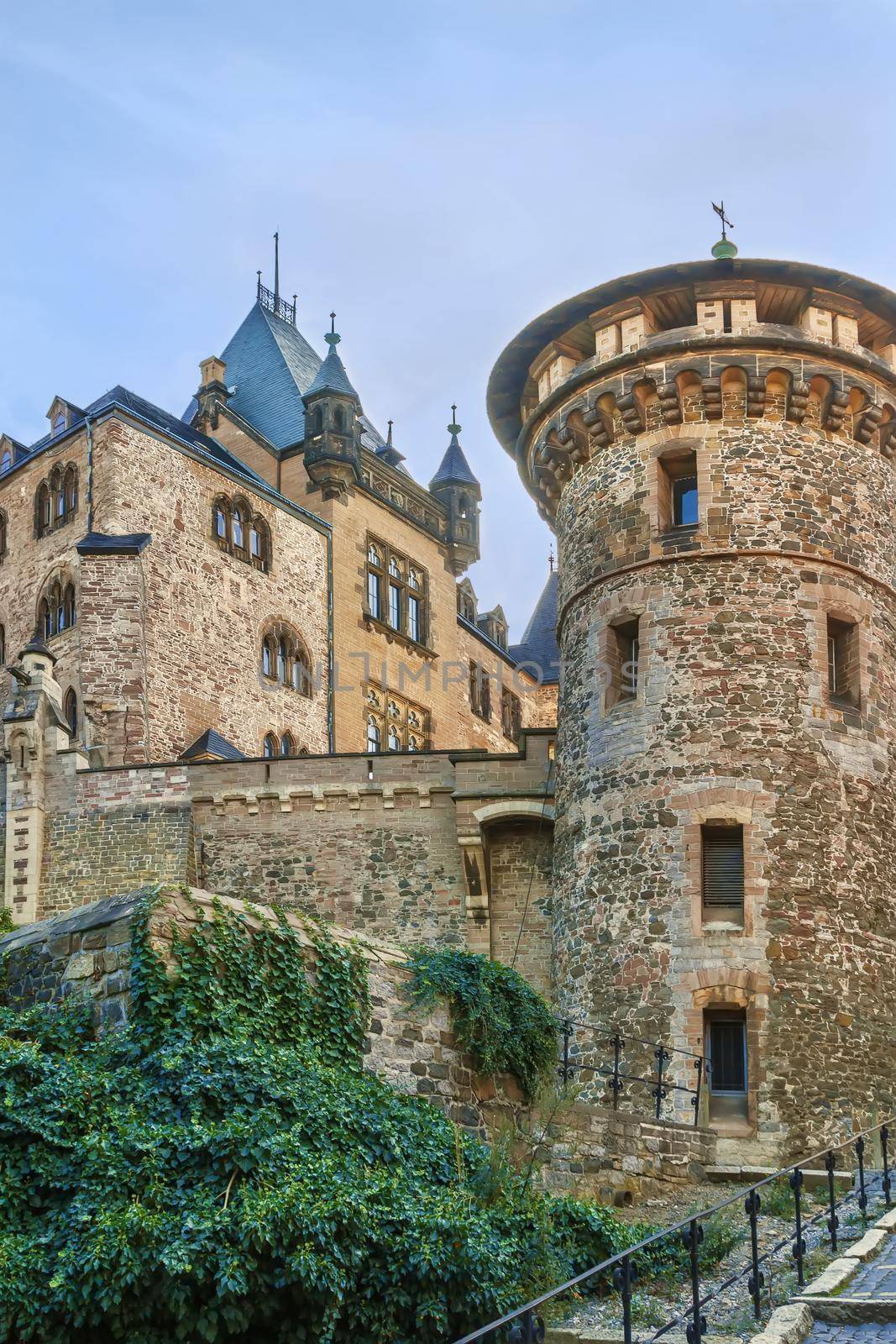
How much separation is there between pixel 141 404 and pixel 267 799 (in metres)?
13.0

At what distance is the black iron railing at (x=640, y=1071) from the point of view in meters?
19.7

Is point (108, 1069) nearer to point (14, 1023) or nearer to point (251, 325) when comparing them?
point (14, 1023)

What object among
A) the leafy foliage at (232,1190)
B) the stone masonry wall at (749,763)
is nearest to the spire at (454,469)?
the stone masonry wall at (749,763)

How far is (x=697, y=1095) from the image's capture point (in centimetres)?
1958

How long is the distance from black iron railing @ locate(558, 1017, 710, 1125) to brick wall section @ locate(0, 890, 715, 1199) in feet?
3.07

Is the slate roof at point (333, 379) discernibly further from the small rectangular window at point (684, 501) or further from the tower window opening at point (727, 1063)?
the tower window opening at point (727, 1063)

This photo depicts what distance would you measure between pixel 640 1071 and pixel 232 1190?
9204 millimetres

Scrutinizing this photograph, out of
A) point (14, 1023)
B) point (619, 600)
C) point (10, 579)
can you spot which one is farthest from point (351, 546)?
point (14, 1023)

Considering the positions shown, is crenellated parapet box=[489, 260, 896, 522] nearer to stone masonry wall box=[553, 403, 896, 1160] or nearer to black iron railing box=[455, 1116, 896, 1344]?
stone masonry wall box=[553, 403, 896, 1160]

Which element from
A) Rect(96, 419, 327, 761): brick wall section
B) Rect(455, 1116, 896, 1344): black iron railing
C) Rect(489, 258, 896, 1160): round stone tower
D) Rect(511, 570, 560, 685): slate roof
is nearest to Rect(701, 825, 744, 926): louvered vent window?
Rect(489, 258, 896, 1160): round stone tower

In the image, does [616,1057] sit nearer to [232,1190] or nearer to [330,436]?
[232,1190]

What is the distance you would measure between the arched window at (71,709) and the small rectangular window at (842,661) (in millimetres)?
15063

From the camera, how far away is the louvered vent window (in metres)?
20.9

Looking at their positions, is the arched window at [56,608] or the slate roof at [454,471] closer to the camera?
the arched window at [56,608]
